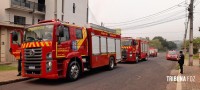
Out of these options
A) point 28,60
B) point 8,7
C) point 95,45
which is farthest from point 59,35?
point 8,7

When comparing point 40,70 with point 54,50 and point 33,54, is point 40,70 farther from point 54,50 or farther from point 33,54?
point 54,50

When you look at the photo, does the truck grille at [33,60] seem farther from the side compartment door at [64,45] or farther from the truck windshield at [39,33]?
the side compartment door at [64,45]

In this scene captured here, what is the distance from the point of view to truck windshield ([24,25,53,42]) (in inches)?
434

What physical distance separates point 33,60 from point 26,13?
65.5ft

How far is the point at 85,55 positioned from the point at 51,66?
10.5 feet

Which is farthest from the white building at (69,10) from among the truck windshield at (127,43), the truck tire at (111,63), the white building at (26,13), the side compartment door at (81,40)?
the side compartment door at (81,40)

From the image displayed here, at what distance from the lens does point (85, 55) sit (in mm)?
13594

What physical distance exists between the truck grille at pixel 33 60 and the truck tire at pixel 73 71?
1522 millimetres

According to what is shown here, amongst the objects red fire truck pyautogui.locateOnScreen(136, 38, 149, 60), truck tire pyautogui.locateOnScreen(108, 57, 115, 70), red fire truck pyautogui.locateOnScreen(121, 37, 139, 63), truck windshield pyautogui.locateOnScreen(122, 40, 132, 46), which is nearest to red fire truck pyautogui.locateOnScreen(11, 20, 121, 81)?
truck tire pyautogui.locateOnScreen(108, 57, 115, 70)

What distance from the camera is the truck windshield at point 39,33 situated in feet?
36.2

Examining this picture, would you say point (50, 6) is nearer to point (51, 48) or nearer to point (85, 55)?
point (85, 55)

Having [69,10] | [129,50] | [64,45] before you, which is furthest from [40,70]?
[69,10]

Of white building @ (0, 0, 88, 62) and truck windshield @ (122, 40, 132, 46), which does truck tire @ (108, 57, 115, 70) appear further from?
white building @ (0, 0, 88, 62)

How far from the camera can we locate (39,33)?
11289 millimetres
